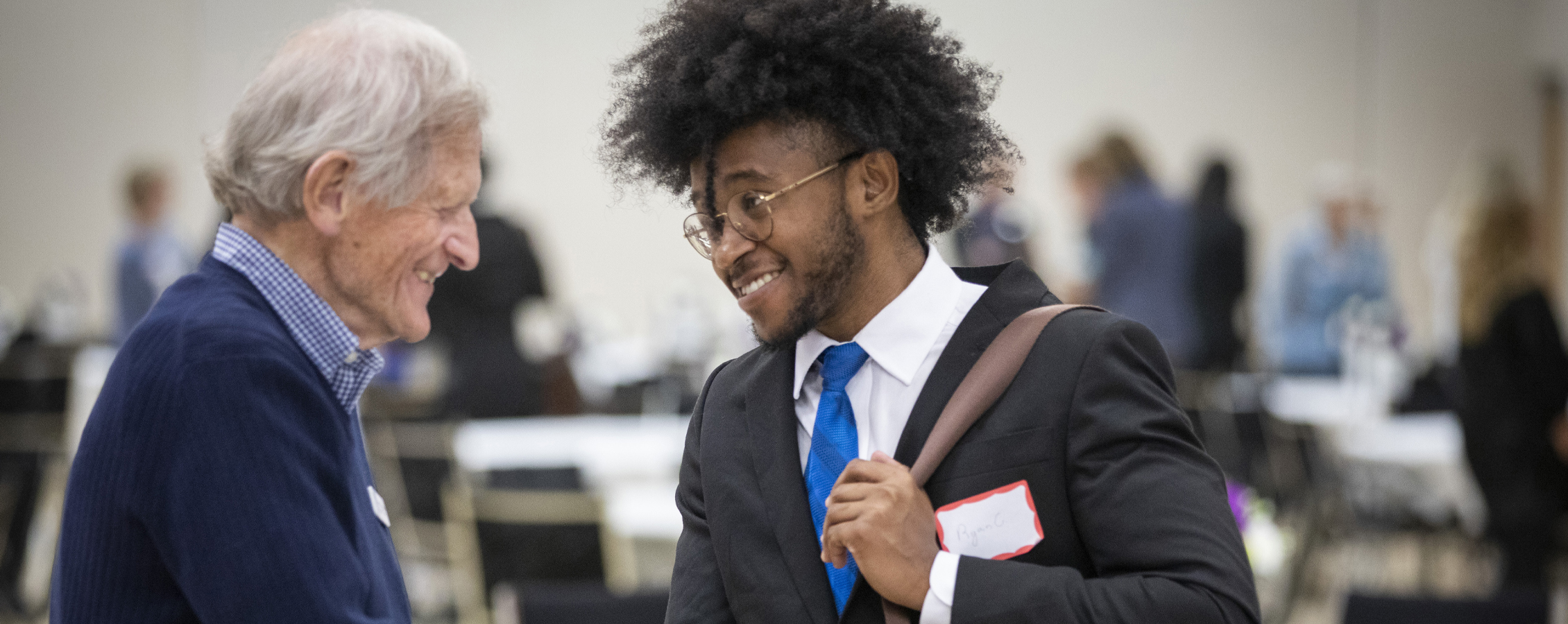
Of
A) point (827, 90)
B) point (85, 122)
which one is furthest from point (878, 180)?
point (85, 122)

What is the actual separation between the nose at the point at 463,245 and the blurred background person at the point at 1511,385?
414 centimetres

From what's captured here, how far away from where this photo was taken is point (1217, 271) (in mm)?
6254

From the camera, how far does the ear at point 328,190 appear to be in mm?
1308

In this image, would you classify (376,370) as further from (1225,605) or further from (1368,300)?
(1368,300)

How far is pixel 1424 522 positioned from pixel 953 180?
413cm

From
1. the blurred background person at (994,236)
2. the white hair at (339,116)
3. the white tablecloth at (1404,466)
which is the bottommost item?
the white tablecloth at (1404,466)

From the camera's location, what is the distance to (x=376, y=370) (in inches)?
55.6

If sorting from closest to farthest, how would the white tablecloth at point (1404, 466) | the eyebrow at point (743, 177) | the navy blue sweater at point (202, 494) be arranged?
the navy blue sweater at point (202, 494) < the eyebrow at point (743, 177) < the white tablecloth at point (1404, 466)

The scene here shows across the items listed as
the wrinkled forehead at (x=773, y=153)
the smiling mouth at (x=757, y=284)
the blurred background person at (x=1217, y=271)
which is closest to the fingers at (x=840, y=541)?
the smiling mouth at (x=757, y=284)

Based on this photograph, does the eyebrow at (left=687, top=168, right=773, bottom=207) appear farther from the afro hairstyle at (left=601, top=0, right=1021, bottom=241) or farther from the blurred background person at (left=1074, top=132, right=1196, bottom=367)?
the blurred background person at (left=1074, top=132, right=1196, bottom=367)

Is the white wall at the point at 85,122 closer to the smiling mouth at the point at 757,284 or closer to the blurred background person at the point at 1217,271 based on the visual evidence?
the blurred background person at the point at 1217,271

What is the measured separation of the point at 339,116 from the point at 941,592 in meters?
0.80

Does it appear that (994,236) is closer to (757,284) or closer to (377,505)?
(757,284)

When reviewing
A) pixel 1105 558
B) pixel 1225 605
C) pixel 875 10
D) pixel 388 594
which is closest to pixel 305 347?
pixel 388 594
